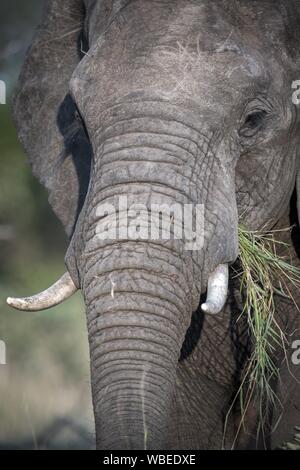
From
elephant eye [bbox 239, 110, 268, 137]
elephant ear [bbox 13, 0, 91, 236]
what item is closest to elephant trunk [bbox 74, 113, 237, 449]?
elephant eye [bbox 239, 110, 268, 137]

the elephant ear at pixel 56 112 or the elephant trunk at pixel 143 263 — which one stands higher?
the elephant ear at pixel 56 112

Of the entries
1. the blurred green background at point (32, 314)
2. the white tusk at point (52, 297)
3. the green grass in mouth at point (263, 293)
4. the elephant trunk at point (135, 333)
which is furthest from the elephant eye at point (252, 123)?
the blurred green background at point (32, 314)

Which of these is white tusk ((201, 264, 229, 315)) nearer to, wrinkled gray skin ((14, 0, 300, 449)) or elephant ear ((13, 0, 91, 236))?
wrinkled gray skin ((14, 0, 300, 449))

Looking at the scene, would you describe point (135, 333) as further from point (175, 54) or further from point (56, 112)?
point (56, 112)

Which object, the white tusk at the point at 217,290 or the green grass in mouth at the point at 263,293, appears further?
the green grass in mouth at the point at 263,293

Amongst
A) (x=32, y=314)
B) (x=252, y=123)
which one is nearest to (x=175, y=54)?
(x=252, y=123)

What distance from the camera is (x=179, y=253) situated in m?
5.80

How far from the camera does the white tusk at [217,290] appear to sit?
5.77 meters

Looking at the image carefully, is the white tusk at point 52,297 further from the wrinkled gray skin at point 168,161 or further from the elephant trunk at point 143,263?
the elephant trunk at point 143,263

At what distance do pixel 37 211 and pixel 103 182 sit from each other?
788 cm

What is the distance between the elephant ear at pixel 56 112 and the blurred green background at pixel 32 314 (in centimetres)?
240

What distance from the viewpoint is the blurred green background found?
33.4ft

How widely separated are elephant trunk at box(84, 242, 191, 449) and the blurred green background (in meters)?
3.94
